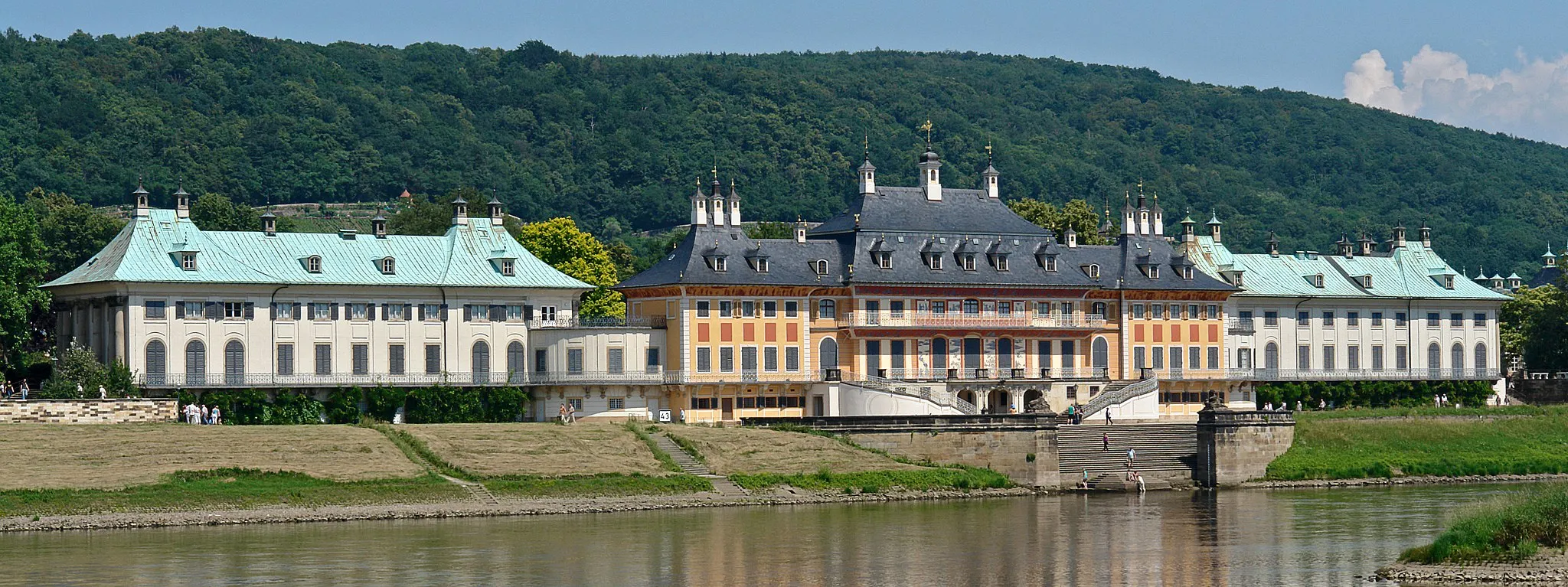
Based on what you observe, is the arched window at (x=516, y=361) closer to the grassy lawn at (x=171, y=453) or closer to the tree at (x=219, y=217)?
the grassy lawn at (x=171, y=453)

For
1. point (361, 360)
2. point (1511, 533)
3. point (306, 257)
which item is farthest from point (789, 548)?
A: point (306, 257)

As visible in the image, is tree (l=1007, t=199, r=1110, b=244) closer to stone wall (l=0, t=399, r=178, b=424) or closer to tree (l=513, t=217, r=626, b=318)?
tree (l=513, t=217, r=626, b=318)

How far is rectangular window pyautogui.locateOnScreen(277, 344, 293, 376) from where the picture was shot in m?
85.1

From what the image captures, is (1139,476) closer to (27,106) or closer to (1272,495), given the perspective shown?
(1272,495)

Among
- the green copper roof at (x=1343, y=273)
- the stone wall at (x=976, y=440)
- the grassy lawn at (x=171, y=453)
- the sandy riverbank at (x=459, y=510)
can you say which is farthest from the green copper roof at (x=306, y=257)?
the green copper roof at (x=1343, y=273)

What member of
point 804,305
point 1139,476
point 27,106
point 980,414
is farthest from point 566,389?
point 27,106

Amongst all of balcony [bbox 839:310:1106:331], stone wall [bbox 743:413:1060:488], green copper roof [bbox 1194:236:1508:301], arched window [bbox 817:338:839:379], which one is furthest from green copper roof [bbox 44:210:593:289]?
green copper roof [bbox 1194:236:1508:301]

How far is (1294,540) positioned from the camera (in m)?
60.4

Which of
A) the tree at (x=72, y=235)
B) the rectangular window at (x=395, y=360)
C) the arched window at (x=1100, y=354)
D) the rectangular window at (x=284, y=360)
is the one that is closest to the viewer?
the rectangular window at (x=284, y=360)

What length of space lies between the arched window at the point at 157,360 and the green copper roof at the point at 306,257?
223 cm

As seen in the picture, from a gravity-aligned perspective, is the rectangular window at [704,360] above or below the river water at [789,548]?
above

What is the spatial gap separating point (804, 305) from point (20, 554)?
Result: 132ft

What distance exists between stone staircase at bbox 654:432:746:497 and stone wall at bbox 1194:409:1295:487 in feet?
59.1

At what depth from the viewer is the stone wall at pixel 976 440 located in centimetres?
8100
